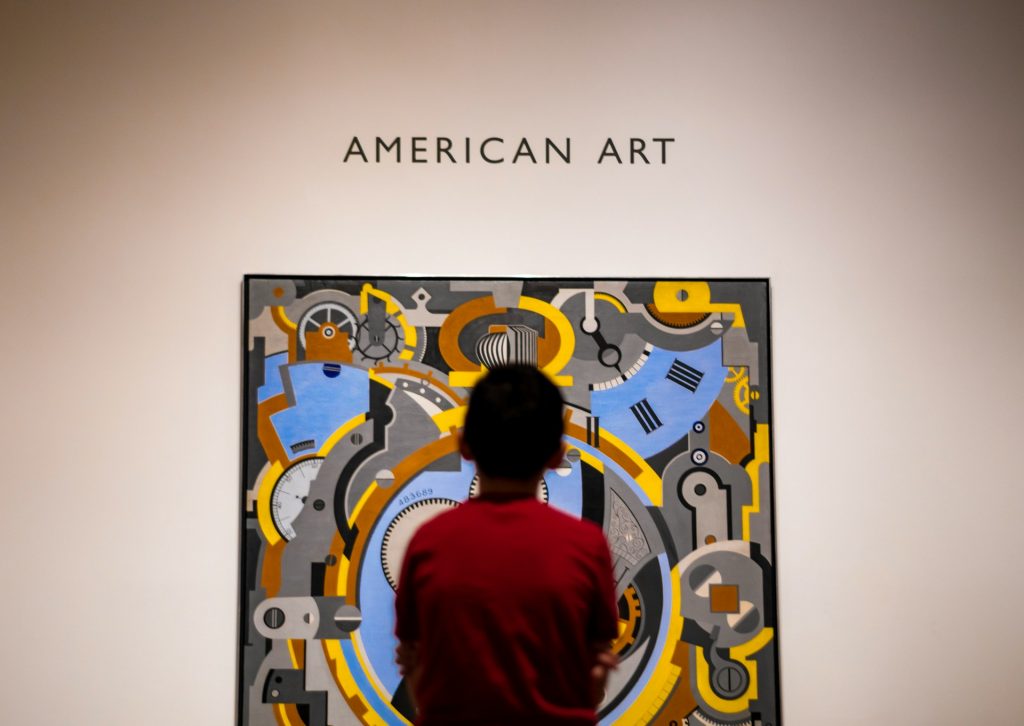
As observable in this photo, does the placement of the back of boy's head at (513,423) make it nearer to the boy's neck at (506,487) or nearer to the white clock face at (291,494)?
the boy's neck at (506,487)

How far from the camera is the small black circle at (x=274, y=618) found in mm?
1916

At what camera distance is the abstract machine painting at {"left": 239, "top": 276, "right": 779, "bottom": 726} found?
1920 millimetres

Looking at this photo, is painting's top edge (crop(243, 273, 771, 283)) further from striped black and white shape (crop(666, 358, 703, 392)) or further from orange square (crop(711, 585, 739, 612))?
orange square (crop(711, 585, 739, 612))

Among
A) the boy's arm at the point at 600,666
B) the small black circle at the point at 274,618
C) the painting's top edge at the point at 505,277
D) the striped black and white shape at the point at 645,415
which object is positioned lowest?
the small black circle at the point at 274,618

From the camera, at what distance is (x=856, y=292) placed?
2053mm

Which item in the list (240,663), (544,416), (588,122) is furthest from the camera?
(588,122)

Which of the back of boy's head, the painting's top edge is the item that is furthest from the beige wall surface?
the back of boy's head

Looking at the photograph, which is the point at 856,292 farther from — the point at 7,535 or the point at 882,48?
the point at 7,535

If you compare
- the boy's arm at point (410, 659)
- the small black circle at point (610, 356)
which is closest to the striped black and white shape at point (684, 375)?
the small black circle at point (610, 356)

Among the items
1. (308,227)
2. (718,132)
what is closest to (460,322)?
(308,227)

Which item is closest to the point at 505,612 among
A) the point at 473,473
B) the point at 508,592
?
the point at 508,592

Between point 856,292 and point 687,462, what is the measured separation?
23.4 inches

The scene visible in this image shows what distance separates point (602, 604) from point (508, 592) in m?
0.15

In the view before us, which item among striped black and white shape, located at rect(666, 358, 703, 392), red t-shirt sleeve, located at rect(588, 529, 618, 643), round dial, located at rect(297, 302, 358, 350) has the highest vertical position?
round dial, located at rect(297, 302, 358, 350)
